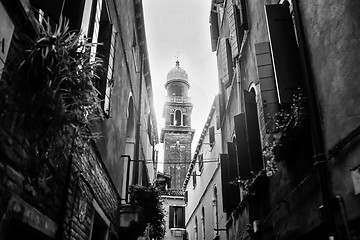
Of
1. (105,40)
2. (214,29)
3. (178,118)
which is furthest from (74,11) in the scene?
(178,118)

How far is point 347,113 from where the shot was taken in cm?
386

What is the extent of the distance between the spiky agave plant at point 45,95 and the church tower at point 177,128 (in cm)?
3913

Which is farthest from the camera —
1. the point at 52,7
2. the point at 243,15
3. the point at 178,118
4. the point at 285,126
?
the point at 178,118

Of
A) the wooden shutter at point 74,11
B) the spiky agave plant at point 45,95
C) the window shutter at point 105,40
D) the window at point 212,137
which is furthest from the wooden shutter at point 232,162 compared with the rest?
the window at point 212,137

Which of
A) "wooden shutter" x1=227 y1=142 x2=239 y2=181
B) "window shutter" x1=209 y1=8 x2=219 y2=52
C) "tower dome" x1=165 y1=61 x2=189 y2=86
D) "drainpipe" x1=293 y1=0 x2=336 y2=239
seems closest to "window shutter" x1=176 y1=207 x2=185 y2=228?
"window shutter" x1=209 y1=8 x2=219 y2=52

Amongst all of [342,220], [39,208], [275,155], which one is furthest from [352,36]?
[39,208]

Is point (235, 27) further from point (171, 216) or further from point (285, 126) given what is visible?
point (171, 216)

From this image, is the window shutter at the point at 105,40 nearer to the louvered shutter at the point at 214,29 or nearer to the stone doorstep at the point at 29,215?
the stone doorstep at the point at 29,215

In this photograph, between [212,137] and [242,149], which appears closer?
[242,149]

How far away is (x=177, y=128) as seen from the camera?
1806 inches

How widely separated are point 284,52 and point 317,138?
1.59 m

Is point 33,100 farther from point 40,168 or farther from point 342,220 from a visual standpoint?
point 342,220

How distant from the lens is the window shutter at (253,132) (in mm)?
7543

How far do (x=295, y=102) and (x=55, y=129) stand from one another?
3.18 meters
